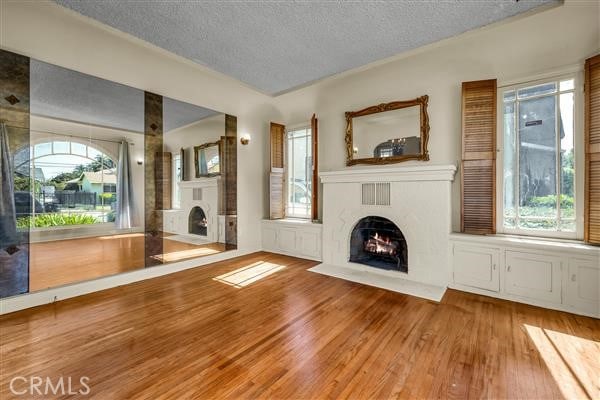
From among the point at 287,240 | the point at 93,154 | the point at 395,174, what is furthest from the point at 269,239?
the point at 93,154

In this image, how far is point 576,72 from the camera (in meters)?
2.81

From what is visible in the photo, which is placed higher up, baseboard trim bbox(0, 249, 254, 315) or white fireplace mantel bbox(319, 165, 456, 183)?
white fireplace mantel bbox(319, 165, 456, 183)

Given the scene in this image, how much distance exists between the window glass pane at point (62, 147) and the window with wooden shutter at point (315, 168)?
141 inches

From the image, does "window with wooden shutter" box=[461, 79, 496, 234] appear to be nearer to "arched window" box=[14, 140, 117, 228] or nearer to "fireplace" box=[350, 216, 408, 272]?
"fireplace" box=[350, 216, 408, 272]

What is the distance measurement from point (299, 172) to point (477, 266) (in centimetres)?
344

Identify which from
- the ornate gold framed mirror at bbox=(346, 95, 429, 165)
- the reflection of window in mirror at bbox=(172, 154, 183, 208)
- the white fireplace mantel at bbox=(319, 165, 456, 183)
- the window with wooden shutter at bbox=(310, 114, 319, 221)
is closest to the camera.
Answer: the white fireplace mantel at bbox=(319, 165, 456, 183)

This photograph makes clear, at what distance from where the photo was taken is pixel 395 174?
3646mm

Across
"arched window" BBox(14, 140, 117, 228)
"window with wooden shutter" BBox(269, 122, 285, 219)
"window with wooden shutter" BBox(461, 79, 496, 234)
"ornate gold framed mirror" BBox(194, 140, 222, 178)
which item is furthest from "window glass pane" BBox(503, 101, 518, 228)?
"arched window" BBox(14, 140, 117, 228)

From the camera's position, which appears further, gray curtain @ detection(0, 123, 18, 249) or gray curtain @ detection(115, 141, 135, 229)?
gray curtain @ detection(115, 141, 135, 229)

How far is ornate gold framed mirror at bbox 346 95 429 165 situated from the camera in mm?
3701

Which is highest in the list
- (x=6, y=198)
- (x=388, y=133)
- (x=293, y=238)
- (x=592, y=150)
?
(x=388, y=133)

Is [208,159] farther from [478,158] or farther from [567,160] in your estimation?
[567,160]

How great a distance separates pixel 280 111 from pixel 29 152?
4014 mm

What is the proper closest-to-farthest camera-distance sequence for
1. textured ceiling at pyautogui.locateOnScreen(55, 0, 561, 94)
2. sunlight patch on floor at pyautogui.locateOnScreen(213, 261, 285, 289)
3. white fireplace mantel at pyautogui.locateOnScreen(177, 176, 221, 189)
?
textured ceiling at pyautogui.locateOnScreen(55, 0, 561, 94)
sunlight patch on floor at pyautogui.locateOnScreen(213, 261, 285, 289)
white fireplace mantel at pyautogui.locateOnScreen(177, 176, 221, 189)
